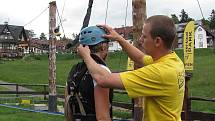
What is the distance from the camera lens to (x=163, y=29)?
10.5 feet

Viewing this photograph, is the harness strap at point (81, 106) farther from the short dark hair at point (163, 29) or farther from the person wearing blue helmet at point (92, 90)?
the short dark hair at point (163, 29)

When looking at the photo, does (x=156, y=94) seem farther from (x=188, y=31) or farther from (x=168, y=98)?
(x=188, y=31)

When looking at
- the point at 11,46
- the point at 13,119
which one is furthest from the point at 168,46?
the point at 11,46

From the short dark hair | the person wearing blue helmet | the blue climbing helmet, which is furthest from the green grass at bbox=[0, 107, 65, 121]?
the short dark hair

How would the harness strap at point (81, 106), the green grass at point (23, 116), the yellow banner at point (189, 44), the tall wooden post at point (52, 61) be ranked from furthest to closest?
the tall wooden post at point (52, 61) → the green grass at point (23, 116) → the yellow banner at point (189, 44) → the harness strap at point (81, 106)

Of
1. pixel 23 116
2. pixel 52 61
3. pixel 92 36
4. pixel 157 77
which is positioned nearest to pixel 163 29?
pixel 157 77

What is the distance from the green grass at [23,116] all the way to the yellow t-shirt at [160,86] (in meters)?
10.3

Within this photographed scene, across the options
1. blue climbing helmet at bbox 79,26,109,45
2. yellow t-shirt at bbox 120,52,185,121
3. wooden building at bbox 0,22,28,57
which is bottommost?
yellow t-shirt at bbox 120,52,185,121

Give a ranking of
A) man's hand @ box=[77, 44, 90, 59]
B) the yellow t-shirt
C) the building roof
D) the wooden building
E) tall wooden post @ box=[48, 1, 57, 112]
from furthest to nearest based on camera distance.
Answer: the building roof, the wooden building, tall wooden post @ box=[48, 1, 57, 112], man's hand @ box=[77, 44, 90, 59], the yellow t-shirt

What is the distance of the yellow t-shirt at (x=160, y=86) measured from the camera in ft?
10.5

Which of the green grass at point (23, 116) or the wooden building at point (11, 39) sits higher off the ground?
the wooden building at point (11, 39)

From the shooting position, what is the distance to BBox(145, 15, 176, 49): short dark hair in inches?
126

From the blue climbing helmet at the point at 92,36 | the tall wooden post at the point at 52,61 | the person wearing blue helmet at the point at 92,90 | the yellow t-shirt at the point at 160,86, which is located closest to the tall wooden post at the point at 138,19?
the person wearing blue helmet at the point at 92,90

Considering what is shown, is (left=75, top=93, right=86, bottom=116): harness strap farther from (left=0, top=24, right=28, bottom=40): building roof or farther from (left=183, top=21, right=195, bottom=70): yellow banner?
(left=0, top=24, right=28, bottom=40): building roof
